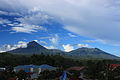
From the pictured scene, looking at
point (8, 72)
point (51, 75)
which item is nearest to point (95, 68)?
point (51, 75)

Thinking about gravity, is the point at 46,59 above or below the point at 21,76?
above

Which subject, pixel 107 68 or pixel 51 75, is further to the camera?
pixel 51 75

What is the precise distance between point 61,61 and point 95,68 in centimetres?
5904

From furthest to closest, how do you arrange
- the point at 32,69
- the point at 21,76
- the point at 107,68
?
the point at 32,69, the point at 21,76, the point at 107,68

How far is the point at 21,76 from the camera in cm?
5272

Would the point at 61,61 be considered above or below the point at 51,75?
above

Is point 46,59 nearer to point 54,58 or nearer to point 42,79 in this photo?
point 54,58

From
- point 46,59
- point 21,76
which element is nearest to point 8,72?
point 21,76

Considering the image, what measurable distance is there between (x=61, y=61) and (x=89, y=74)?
56508 millimetres

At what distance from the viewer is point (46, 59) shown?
111125mm

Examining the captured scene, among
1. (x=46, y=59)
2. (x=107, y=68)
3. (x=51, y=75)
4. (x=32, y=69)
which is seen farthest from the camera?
(x=46, y=59)

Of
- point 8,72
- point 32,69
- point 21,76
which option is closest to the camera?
point 21,76

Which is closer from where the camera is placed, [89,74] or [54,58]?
[89,74]

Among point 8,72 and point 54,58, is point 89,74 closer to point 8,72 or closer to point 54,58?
point 8,72
